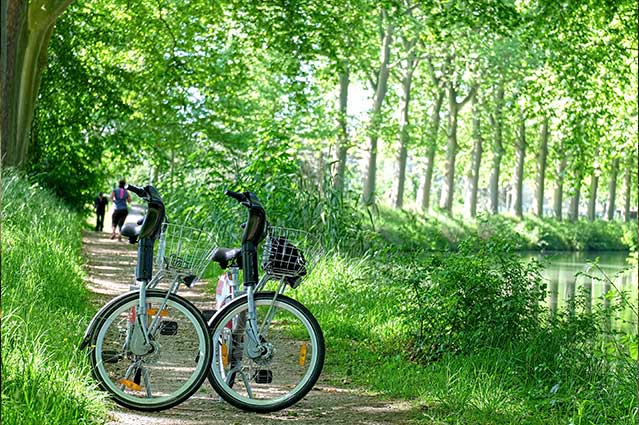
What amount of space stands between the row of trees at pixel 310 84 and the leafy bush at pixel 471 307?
251 inches

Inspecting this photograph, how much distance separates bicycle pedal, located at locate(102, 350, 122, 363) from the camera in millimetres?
6211

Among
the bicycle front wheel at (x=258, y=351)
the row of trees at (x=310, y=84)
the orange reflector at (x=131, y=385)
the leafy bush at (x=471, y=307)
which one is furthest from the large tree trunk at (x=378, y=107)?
the orange reflector at (x=131, y=385)

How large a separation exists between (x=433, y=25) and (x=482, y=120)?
28.6m

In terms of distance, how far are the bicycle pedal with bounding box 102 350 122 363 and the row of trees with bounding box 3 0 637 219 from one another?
957 centimetres

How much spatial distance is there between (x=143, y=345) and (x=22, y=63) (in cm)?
1322

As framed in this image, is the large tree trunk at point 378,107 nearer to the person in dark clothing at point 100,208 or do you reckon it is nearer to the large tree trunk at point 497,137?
the large tree trunk at point 497,137

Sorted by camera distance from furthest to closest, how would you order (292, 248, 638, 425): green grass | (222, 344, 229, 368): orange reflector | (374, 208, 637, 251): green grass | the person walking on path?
(374, 208, 637, 251): green grass, the person walking on path, (292, 248, 638, 425): green grass, (222, 344, 229, 368): orange reflector

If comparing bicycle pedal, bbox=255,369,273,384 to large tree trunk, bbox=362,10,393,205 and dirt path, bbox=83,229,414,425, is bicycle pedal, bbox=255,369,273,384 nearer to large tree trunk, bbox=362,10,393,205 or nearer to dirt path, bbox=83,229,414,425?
dirt path, bbox=83,229,414,425

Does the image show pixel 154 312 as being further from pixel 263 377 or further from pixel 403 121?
pixel 403 121

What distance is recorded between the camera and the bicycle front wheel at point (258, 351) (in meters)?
6.48

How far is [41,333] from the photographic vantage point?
6.87 m

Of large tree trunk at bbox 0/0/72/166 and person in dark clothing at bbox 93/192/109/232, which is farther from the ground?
large tree trunk at bbox 0/0/72/166

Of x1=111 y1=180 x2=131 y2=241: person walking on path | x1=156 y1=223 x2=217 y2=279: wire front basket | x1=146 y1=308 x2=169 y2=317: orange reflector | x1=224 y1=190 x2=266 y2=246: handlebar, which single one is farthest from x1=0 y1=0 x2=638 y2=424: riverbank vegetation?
x1=111 y1=180 x2=131 y2=241: person walking on path

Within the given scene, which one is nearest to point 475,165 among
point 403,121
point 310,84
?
point 403,121
